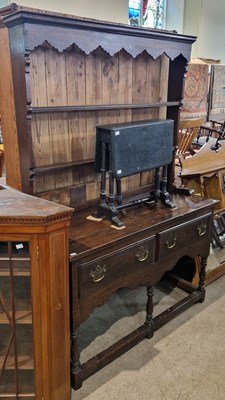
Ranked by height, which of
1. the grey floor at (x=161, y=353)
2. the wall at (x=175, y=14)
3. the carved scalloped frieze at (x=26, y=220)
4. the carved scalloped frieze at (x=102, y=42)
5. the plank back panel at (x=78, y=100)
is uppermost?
the wall at (x=175, y=14)

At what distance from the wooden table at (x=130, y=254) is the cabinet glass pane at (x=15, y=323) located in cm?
21

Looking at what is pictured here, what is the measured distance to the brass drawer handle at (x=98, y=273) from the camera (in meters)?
1.60

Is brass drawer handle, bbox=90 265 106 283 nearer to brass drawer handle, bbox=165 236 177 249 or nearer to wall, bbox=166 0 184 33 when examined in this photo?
brass drawer handle, bbox=165 236 177 249

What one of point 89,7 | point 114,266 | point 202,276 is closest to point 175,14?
point 89,7

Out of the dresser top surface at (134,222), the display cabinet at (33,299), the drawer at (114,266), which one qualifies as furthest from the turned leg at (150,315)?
the display cabinet at (33,299)

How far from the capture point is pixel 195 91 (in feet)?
12.7

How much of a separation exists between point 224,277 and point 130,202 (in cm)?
117

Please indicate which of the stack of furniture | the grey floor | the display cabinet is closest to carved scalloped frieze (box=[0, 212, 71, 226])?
the display cabinet

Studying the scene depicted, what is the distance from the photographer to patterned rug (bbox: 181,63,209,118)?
3805 mm

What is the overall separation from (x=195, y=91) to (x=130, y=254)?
271cm

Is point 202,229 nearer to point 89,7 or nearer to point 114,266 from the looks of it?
point 114,266

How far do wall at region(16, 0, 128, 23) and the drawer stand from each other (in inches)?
135

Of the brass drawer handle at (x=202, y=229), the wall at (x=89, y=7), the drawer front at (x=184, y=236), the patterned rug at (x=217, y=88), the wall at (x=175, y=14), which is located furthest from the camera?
the wall at (x=175, y=14)

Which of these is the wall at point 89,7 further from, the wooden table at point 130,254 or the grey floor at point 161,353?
the grey floor at point 161,353
